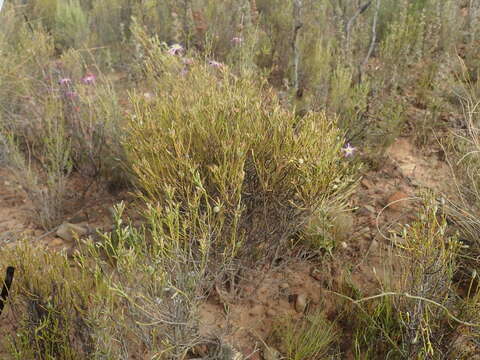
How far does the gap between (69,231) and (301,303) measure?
154cm

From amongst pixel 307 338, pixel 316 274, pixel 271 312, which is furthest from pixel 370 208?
pixel 307 338

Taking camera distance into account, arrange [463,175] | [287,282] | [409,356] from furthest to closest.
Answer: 1. [463,175]
2. [287,282]
3. [409,356]

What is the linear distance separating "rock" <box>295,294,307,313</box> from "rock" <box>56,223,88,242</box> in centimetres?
144

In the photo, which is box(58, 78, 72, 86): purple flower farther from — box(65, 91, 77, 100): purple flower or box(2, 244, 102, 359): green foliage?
box(2, 244, 102, 359): green foliage

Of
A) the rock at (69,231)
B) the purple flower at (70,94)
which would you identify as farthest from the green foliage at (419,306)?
the purple flower at (70,94)

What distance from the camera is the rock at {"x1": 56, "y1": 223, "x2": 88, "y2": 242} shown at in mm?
2552

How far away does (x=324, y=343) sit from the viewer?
5.76ft

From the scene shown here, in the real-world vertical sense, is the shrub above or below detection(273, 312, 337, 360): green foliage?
above

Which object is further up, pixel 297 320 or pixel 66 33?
pixel 66 33

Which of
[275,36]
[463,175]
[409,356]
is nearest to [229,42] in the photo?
[275,36]

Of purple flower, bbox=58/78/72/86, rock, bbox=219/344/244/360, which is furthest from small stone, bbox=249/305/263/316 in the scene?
purple flower, bbox=58/78/72/86

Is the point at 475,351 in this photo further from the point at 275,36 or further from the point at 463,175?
the point at 275,36

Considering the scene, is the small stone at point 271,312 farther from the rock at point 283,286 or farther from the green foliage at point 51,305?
the green foliage at point 51,305

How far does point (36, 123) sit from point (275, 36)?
2775 mm
